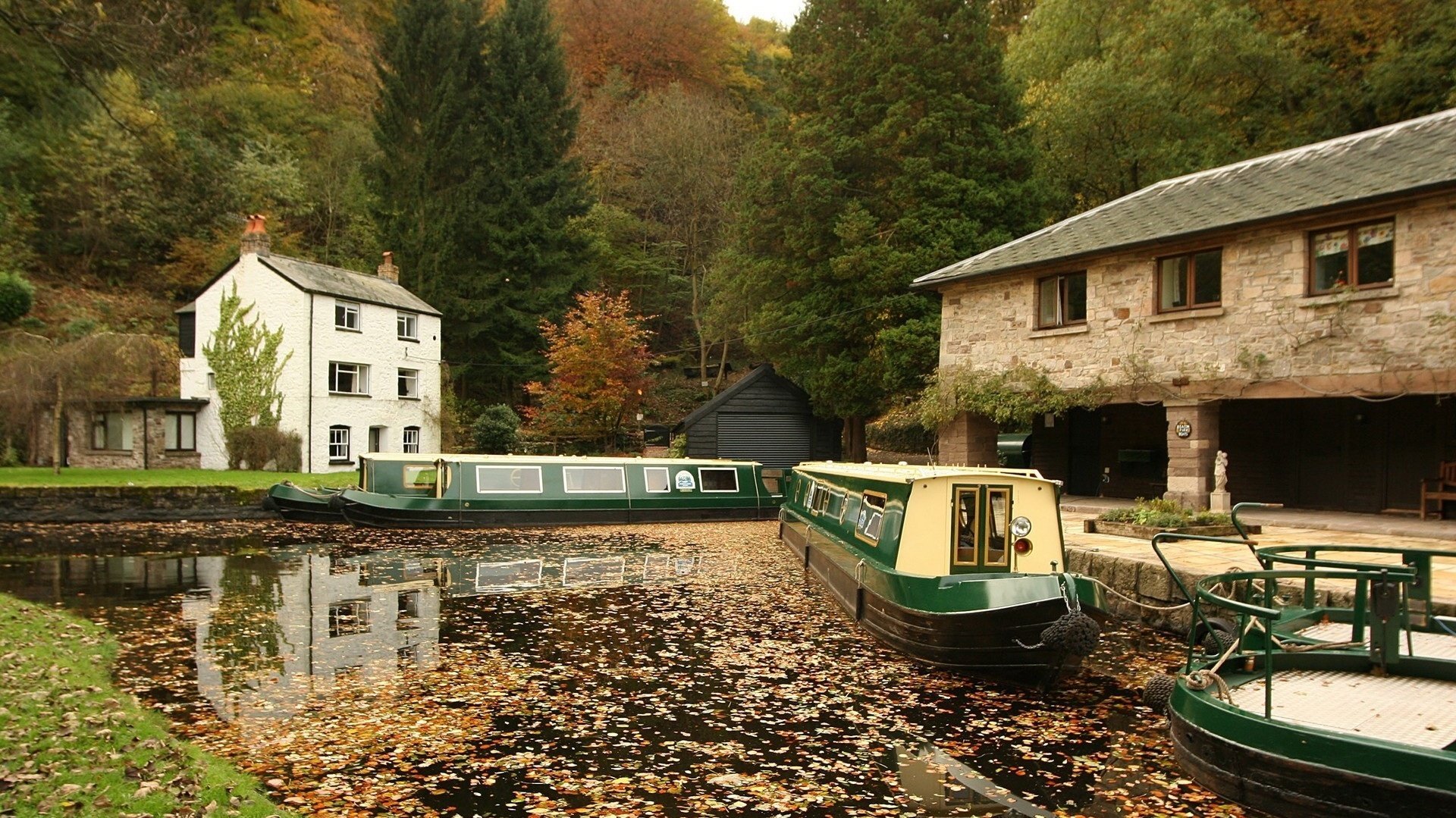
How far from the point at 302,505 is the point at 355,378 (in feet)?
35.5

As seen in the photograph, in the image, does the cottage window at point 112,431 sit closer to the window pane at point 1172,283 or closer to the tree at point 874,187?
the tree at point 874,187

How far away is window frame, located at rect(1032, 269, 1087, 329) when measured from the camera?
18.2m

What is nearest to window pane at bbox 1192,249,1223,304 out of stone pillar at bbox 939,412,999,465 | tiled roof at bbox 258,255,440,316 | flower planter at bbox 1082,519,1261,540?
flower planter at bbox 1082,519,1261,540

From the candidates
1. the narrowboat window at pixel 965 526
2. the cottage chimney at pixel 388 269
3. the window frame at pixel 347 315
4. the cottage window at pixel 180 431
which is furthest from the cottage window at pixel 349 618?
the cottage chimney at pixel 388 269

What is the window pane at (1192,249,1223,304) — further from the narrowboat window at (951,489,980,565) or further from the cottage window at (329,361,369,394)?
the cottage window at (329,361,369,394)

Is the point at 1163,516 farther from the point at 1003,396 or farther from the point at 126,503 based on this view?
the point at 126,503

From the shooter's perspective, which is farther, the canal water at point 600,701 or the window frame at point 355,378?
the window frame at point 355,378

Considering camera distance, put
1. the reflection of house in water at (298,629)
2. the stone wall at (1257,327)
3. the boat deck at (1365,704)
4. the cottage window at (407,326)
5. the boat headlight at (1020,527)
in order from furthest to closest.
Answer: the cottage window at (407,326), the stone wall at (1257,327), the boat headlight at (1020,527), the reflection of house in water at (298,629), the boat deck at (1365,704)

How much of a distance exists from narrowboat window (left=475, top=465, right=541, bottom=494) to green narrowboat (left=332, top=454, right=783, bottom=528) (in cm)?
2

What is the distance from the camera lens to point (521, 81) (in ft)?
130

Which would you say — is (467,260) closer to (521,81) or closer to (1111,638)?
(521,81)

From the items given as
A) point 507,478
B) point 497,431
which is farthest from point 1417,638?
point 497,431

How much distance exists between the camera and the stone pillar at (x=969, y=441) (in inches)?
794

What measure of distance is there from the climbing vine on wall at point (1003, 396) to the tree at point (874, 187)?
4.70 m
